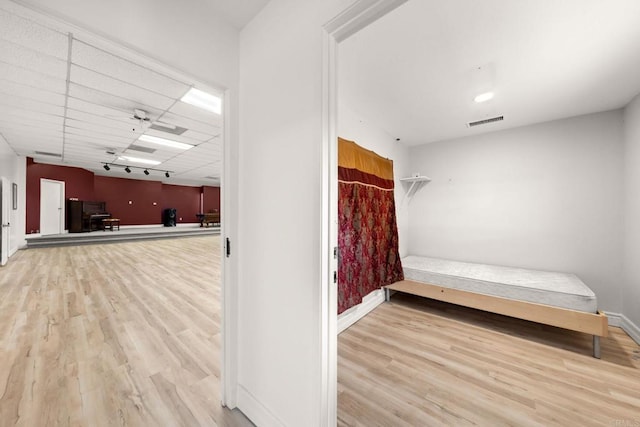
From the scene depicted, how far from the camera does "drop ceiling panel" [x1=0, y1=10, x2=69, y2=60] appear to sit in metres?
1.77

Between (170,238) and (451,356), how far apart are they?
10316mm

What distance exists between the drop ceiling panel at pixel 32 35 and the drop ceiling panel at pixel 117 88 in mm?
298

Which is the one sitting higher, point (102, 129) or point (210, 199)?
point (102, 129)

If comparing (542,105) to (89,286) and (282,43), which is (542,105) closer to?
(282,43)

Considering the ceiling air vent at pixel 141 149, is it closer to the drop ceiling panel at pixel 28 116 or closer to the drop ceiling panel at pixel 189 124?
the drop ceiling panel at pixel 28 116

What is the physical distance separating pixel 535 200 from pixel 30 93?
690 cm

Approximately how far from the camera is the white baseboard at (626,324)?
7.75 ft

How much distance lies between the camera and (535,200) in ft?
10.5

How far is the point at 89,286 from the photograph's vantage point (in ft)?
11.8

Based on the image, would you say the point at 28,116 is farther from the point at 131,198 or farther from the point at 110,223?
the point at 131,198

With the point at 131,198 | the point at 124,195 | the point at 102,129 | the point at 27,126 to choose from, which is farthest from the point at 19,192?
the point at 102,129

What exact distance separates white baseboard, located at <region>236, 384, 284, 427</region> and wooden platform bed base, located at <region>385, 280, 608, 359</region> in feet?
7.91

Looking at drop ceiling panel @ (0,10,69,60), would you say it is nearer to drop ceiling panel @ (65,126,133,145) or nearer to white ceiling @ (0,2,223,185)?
white ceiling @ (0,2,223,185)

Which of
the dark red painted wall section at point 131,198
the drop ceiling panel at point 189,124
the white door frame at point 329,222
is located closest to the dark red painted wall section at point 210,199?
the dark red painted wall section at point 131,198
